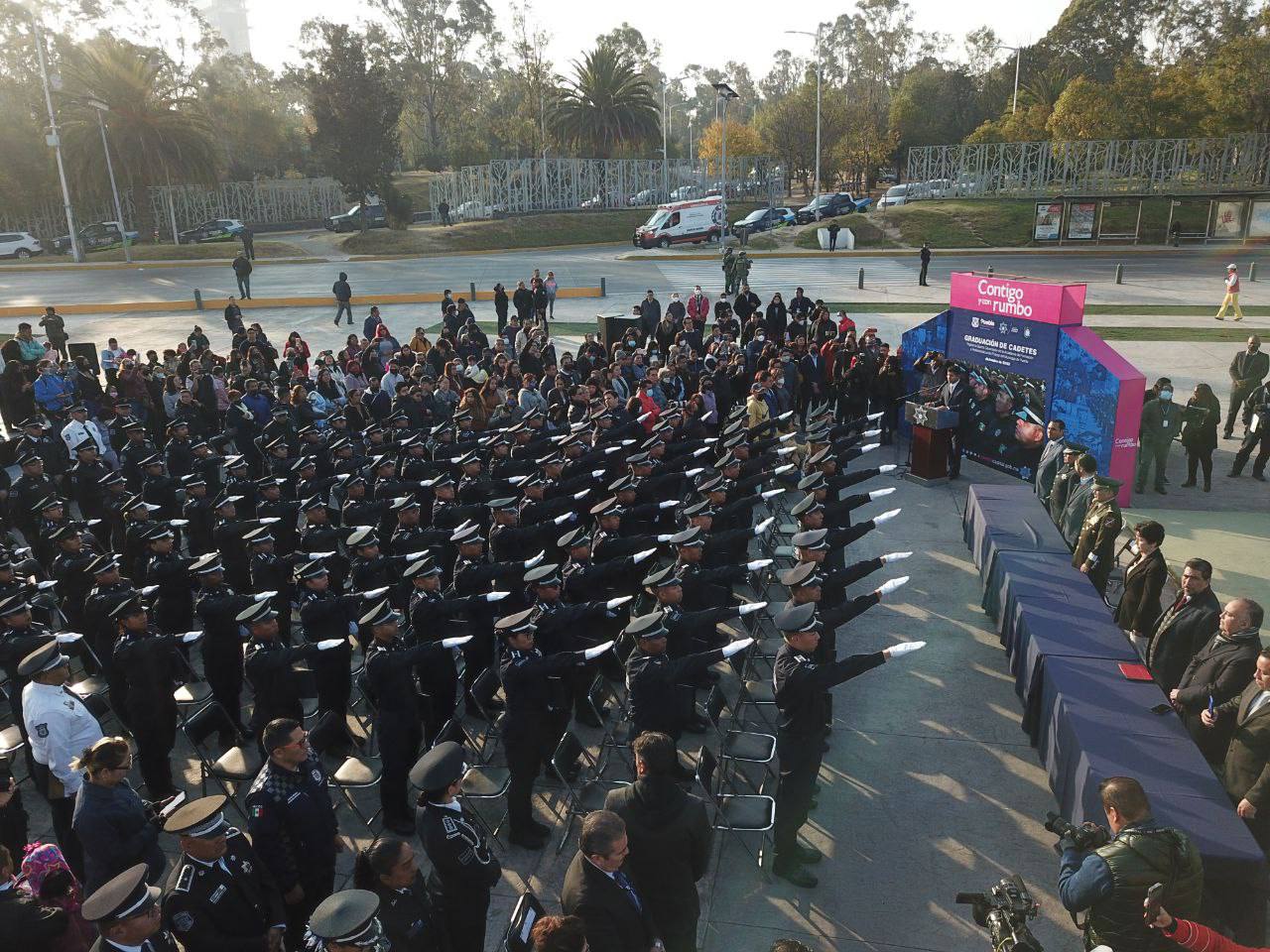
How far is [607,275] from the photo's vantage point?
1563 inches

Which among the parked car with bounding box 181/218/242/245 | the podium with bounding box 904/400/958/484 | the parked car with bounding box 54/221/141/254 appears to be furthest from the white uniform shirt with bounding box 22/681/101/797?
the parked car with bounding box 54/221/141/254

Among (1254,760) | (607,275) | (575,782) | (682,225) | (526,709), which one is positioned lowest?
(575,782)

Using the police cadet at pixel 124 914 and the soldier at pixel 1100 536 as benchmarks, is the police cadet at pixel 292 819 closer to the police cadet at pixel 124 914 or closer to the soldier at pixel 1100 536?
the police cadet at pixel 124 914

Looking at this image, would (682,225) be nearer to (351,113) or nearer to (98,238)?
(351,113)

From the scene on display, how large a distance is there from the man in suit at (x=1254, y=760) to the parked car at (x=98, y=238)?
191ft

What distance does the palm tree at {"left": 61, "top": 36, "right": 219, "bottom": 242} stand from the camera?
4719 centimetres

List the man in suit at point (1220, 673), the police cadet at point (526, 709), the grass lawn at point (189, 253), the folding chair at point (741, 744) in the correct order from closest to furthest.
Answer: the man in suit at point (1220, 673), the police cadet at point (526, 709), the folding chair at point (741, 744), the grass lawn at point (189, 253)

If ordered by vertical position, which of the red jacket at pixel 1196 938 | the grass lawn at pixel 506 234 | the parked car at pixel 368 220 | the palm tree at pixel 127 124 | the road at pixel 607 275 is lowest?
the red jacket at pixel 1196 938

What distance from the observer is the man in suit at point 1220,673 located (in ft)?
20.7

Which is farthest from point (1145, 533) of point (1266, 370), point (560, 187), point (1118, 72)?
point (1118, 72)

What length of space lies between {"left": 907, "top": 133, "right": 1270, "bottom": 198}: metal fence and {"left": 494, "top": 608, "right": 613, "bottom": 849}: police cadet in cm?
4947

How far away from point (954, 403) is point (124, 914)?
1332 centimetres

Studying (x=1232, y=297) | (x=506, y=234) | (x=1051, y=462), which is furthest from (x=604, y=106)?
(x=1051, y=462)

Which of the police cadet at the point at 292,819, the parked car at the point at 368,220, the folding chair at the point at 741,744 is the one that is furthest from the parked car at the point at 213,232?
the police cadet at the point at 292,819
